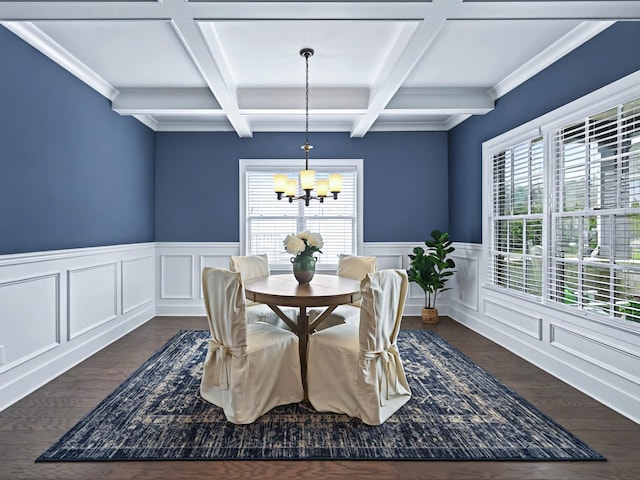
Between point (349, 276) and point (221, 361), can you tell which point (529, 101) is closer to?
point (349, 276)

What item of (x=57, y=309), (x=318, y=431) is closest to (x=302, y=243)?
(x=318, y=431)

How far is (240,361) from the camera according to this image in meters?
2.32

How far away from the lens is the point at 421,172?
5.31 meters

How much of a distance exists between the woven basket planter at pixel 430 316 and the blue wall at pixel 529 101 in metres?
1.02

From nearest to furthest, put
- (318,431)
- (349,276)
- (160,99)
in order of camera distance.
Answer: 1. (318,431)
2. (349,276)
3. (160,99)

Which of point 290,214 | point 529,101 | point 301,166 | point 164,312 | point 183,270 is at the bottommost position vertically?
point 164,312

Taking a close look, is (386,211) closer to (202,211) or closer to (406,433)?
(202,211)

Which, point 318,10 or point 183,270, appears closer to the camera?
point 318,10

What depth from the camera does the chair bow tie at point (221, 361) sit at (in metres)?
2.34

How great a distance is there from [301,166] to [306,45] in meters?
2.27

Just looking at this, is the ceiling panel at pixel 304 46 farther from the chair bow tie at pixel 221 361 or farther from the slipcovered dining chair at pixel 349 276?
the chair bow tie at pixel 221 361

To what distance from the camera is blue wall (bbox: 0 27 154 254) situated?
2.67 m

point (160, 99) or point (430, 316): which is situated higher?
point (160, 99)

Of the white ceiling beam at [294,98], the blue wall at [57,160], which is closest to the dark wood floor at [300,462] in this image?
the blue wall at [57,160]
